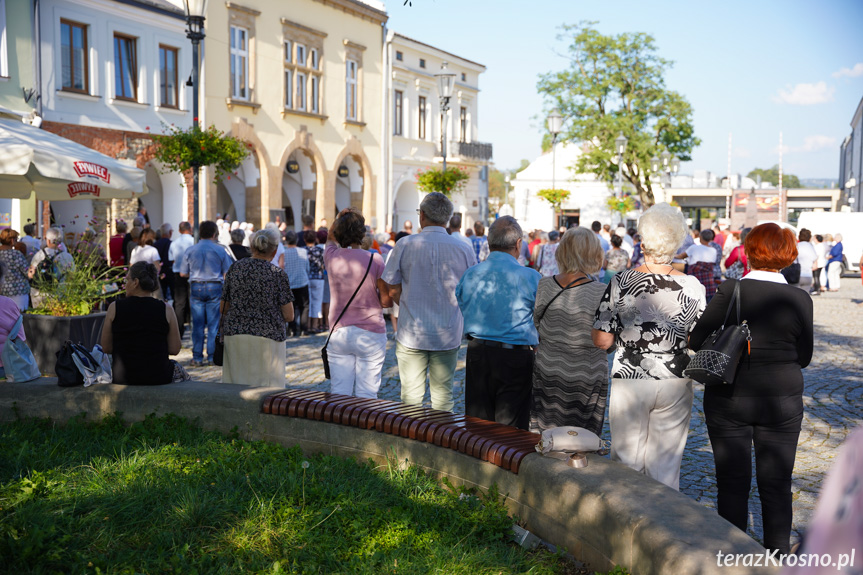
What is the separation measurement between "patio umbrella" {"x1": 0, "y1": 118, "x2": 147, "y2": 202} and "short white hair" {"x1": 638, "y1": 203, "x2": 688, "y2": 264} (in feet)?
19.8

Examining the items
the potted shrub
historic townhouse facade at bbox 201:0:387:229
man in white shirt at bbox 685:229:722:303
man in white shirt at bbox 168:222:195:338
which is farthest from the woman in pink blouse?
historic townhouse facade at bbox 201:0:387:229

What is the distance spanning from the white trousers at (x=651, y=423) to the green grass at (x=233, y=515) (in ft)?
2.40

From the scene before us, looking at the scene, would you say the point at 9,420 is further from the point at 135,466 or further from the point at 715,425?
the point at 715,425

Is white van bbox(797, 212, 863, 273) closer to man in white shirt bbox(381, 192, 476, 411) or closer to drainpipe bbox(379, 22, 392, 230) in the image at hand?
drainpipe bbox(379, 22, 392, 230)

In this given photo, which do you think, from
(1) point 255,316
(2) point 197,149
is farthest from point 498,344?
(2) point 197,149

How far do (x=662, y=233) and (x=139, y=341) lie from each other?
146 inches

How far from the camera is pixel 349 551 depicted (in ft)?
12.2

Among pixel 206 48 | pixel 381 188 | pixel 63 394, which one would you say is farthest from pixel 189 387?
pixel 381 188

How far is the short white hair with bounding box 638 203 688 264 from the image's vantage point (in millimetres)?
4121

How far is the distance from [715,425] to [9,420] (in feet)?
15.8

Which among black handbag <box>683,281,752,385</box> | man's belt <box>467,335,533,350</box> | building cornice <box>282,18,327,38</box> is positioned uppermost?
building cornice <box>282,18,327,38</box>

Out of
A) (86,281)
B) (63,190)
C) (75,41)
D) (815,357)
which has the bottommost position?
(815,357)

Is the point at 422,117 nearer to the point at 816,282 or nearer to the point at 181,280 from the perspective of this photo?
the point at 816,282

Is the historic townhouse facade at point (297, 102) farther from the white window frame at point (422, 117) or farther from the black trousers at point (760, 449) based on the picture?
the black trousers at point (760, 449)
